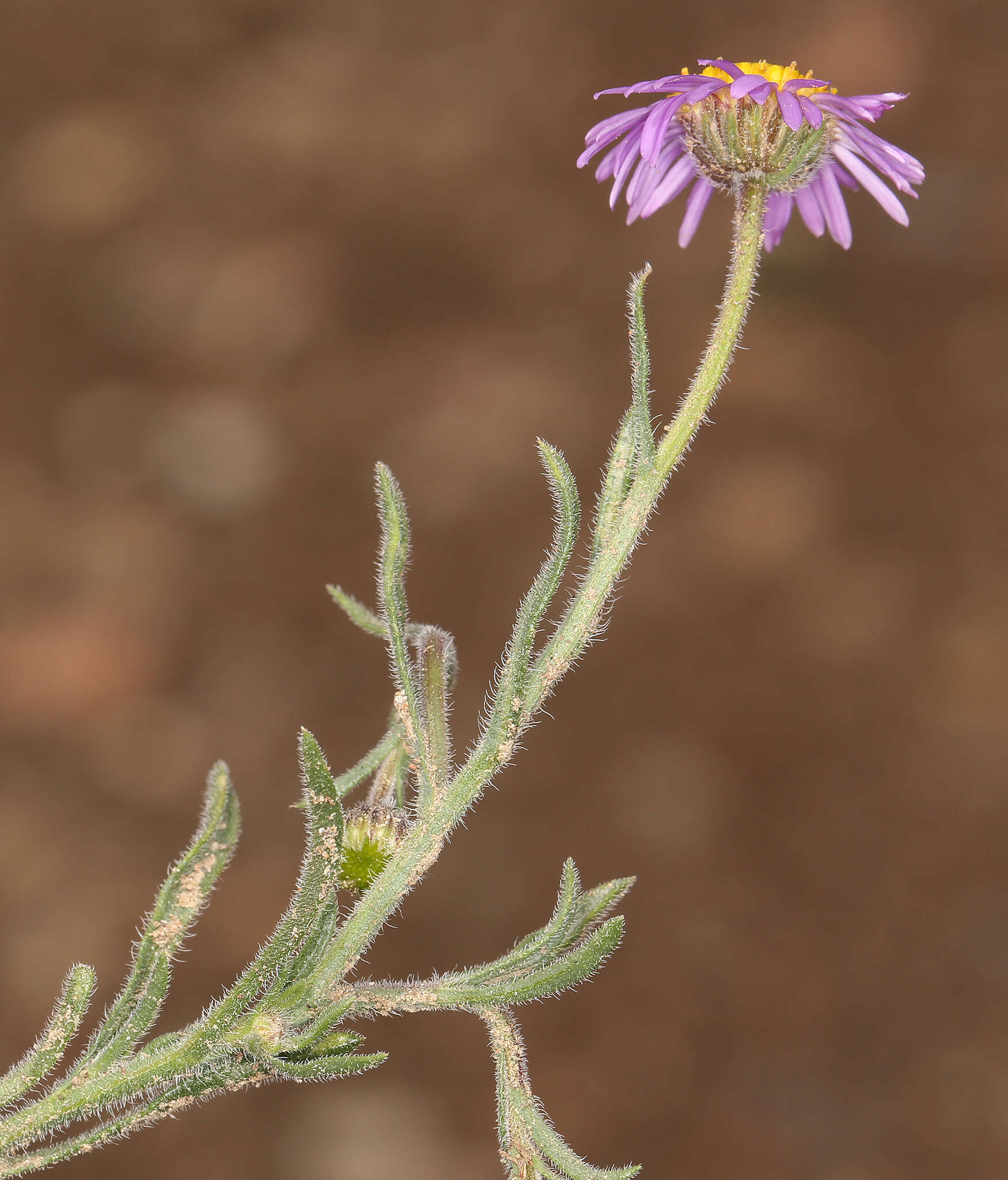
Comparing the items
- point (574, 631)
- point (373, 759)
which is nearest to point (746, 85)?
point (574, 631)

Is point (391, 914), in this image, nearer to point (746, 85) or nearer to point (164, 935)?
point (164, 935)

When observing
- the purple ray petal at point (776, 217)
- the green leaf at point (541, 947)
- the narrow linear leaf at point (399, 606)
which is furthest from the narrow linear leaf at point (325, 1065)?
the purple ray petal at point (776, 217)

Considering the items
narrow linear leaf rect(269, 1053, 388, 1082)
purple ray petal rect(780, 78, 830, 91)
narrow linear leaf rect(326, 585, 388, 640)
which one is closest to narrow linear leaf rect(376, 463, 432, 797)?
narrow linear leaf rect(326, 585, 388, 640)

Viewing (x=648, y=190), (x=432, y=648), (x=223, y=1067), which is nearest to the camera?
(x=223, y=1067)

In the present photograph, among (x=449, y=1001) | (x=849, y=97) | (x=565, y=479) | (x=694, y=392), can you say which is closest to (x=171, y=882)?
(x=449, y=1001)

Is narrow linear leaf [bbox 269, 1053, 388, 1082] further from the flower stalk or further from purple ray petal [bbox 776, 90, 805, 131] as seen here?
purple ray petal [bbox 776, 90, 805, 131]

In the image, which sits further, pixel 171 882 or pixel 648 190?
pixel 648 190

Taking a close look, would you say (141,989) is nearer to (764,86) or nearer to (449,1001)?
(449,1001)

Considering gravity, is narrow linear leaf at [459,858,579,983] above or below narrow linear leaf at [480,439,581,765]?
below
